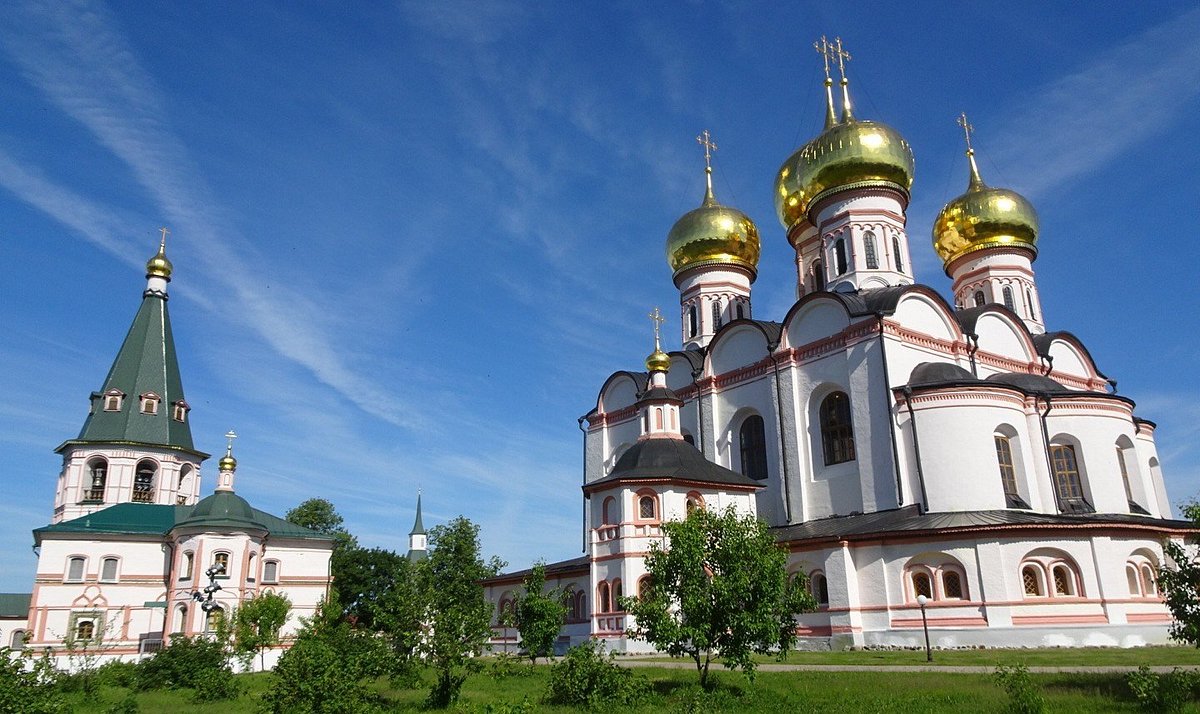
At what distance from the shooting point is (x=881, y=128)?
27891mm

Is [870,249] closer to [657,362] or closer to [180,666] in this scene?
[657,362]

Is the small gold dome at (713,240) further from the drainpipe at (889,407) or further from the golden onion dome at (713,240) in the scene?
the drainpipe at (889,407)

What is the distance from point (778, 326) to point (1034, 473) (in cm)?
847

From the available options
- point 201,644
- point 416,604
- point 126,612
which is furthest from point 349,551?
point 416,604

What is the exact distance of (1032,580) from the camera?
18875mm

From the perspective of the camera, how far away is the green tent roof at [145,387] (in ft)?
109

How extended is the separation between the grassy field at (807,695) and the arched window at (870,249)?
16.4 m


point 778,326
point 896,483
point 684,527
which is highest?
point 778,326

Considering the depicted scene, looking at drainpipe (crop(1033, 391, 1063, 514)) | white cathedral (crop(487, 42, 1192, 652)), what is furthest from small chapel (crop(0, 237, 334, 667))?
drainpipe (crop(1033, 391, 1063, 514))

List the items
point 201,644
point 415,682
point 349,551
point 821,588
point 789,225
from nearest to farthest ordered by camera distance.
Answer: point 415,682 < point 201,644 < point 821,588 < point 789,225 < point 349,551

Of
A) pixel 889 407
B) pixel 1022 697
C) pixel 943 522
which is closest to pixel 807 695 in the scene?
pixel 1022 697

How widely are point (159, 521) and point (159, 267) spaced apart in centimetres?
1189

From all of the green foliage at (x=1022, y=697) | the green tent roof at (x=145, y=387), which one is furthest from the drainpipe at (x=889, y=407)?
the green tent roof at (x=145, y=387)

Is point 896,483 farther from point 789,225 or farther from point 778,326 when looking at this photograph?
point 789,225
